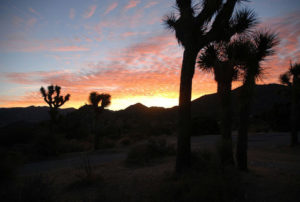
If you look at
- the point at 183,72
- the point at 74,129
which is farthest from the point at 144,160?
the point at 74,129

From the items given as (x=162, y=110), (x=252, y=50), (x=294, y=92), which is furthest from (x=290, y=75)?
(x=162, y=110)

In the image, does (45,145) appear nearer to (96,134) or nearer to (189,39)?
(96,134)

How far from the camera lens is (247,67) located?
7008 mm

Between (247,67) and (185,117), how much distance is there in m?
2.90

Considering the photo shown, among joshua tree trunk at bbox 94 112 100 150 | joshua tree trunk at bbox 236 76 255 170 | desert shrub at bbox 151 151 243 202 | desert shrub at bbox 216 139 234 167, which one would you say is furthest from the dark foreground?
joshua tree trunk at bbox 94 112 100 150

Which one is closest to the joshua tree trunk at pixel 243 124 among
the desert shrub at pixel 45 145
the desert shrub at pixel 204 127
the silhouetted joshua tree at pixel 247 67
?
the silhouetted joshua tree at pixel 247 67

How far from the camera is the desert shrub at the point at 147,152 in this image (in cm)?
1031

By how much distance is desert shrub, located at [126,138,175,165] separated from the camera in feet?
33.8

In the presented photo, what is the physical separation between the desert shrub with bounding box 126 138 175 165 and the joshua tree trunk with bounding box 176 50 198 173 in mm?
3842

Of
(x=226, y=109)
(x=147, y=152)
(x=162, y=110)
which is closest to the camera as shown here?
(x=226, y=109)

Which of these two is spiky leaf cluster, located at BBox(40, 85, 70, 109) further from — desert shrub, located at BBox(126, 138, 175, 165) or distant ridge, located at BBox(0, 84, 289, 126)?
distant ridge, located at BBox(0, 84, 289, 126)

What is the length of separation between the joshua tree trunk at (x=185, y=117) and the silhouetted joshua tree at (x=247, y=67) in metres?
→ 1.87

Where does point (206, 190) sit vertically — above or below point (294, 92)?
below

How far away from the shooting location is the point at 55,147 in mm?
15195
